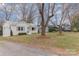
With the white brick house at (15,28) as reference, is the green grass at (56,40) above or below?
below

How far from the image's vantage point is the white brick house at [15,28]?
322 cm

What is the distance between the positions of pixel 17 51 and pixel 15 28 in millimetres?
273

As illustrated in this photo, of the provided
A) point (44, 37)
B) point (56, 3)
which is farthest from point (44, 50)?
point (56, 3)

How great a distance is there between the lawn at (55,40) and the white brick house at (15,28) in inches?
2.4

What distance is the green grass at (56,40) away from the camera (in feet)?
10.6

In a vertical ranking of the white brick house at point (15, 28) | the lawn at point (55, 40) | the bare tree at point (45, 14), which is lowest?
the lawn at point (55, 40)

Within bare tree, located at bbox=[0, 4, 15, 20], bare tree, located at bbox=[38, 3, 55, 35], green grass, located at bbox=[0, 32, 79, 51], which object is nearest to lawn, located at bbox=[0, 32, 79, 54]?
green grass, located at bbox=[0, 32, 79, 51]

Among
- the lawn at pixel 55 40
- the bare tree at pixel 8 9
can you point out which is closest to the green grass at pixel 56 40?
the lawn at pixel 55 40

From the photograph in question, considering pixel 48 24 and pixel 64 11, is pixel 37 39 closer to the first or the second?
pixel 48 24

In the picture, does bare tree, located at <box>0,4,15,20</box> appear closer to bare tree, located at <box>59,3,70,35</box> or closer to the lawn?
the lawn

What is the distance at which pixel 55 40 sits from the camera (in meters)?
3.25

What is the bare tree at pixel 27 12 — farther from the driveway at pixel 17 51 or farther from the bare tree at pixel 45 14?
the driveway at pixel 17 51

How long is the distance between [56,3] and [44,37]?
429 millimetres

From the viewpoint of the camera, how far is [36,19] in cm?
324
